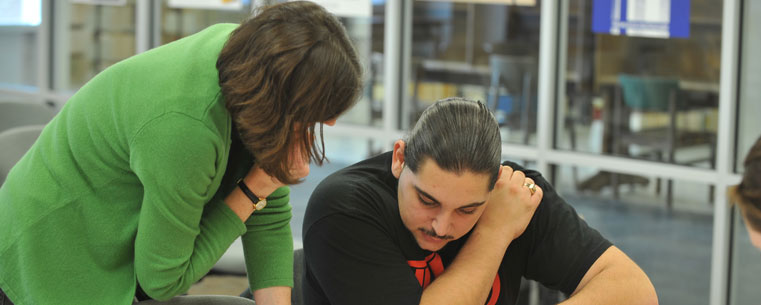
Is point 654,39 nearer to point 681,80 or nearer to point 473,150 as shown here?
point 681,80

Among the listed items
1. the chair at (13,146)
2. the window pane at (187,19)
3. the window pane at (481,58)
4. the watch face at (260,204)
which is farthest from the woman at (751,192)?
the window pane at (187,19)

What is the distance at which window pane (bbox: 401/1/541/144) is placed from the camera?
347 cm

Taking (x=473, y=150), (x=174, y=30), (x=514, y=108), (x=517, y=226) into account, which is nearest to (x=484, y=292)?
(x=517, y=226)

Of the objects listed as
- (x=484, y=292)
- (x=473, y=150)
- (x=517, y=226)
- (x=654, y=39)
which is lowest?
(x=484, y=292)

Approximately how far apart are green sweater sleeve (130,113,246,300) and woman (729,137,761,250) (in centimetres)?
80

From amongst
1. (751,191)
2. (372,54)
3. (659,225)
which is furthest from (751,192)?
(372,54)

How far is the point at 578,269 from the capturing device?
5.47ft

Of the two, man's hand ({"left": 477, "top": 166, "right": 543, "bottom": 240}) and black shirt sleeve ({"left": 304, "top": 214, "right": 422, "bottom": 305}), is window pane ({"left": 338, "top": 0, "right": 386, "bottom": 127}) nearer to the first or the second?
man's hand ({"left": 477, "top": 166, "right": 543, "bottom": 240})

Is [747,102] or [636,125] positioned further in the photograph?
[636,125]

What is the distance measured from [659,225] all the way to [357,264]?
7.28 feet

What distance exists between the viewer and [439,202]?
57.1 inches

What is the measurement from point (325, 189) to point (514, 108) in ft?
6.97

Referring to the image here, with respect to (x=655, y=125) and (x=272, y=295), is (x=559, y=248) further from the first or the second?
(x=655, y=125)

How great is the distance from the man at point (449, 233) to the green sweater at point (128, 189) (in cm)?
20
